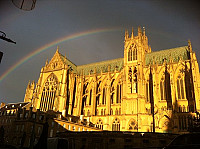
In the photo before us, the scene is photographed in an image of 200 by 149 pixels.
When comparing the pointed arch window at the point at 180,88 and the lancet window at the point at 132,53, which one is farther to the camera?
the lancet window at the point at 132,53

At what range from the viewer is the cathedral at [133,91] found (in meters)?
43.4

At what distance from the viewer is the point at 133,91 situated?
162 ft

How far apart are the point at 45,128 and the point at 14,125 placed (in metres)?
27.9

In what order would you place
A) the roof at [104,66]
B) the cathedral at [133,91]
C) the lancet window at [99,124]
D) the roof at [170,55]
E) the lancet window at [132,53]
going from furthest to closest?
the roof at [104,66] < the lancet window at [132,53] < the roof at [170,55] < the lancet window at [99,124] < the cathedral at [133,91]

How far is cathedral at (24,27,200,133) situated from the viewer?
43.4 m

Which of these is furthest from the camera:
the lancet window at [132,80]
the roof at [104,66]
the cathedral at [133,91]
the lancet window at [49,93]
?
the roof at [104,66]

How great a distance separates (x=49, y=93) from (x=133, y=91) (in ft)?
88.0

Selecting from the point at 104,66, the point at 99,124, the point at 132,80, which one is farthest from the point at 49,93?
the point at 132,80

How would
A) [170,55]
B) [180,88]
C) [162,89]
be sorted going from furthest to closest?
[170,55], [162,89], [180,88]

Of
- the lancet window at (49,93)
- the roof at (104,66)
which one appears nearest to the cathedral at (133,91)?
the lancet window at (49,93)

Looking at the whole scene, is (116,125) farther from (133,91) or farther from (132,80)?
(132,80)

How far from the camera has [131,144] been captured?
3022 cm

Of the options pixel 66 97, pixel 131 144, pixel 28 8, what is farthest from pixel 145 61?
pixel 28 8

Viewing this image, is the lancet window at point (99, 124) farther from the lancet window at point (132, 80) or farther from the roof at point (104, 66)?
the roof at point (104, 66)
